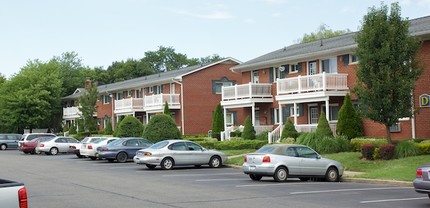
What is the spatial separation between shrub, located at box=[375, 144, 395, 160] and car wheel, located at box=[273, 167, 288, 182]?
19.8 feet

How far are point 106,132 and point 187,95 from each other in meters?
11.8

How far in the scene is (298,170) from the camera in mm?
21094

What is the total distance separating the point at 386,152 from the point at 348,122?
7645mm

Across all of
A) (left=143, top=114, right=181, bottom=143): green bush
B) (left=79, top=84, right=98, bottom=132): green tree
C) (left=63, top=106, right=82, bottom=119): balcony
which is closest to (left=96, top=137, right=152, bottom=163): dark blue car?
(left=143, top=114, right=181, bottom=143): green bush

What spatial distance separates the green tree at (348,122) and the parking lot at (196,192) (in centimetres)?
988

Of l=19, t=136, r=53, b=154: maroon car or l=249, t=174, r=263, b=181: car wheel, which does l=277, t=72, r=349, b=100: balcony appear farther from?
l=19, t=136, r=53, b=154: maroon car

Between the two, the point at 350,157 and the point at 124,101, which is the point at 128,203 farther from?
the point at 124,101

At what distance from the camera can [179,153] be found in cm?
2712

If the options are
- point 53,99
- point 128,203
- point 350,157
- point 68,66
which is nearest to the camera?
point 128,203

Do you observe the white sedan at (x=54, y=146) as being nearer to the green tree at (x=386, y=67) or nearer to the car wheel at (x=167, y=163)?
the car wheel at (x=167, y=163)

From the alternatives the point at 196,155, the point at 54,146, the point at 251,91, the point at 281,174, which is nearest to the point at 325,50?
the point at 251,91

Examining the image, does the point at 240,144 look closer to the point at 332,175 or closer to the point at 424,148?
the point at 424,148

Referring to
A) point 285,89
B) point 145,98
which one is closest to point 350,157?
point 285,89

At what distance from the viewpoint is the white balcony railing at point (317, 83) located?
34.2 meters
